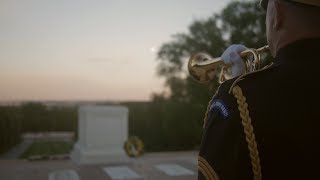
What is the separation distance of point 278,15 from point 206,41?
21785 millimetres

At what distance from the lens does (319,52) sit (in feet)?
4.19

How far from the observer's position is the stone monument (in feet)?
32.5

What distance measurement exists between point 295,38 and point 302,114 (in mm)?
223

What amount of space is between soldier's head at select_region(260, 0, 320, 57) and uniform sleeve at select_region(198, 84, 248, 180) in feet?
0.79

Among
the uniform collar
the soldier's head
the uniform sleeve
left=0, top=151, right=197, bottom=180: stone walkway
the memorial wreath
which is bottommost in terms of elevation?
left=0, top=151, right=197, bottom=180: stone walkway

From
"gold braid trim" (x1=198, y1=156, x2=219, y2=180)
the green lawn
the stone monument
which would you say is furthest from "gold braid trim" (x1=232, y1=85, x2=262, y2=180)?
the green lawn

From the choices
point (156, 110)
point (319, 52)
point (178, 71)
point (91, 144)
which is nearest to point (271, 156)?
point (319, 52)

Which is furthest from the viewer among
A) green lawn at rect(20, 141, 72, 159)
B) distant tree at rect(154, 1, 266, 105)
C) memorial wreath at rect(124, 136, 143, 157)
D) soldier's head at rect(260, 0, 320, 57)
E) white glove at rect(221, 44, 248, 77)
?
distant tree at rect(154, 1, 266, 105)

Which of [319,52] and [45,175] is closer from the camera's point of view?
[319,52]

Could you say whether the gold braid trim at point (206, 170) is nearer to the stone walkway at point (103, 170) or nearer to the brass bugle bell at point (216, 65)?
the brass bugle bell at point (216, 65)

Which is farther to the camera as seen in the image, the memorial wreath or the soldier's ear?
the memorial wreath

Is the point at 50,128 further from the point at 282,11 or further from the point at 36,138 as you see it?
the point at 282,11

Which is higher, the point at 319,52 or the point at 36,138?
the point at 319,52

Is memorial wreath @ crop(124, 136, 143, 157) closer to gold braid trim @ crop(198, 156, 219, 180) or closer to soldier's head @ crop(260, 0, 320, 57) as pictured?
gold braid trim @ crop(198, 156, 219, 180)
